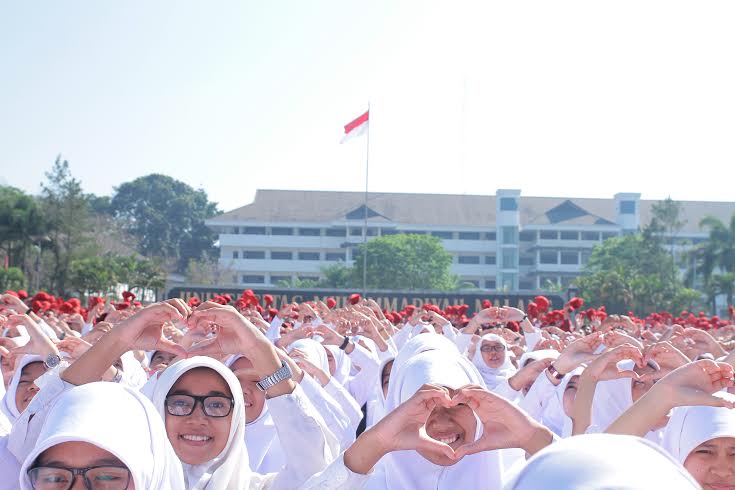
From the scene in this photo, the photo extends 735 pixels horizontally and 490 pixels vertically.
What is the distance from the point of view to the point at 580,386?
12.6ft

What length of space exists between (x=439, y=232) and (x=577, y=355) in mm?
68162

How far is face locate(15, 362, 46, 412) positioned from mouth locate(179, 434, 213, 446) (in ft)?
4.87

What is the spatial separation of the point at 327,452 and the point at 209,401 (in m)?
0.47

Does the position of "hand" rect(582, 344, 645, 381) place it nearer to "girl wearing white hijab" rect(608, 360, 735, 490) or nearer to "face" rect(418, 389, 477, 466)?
"girl wearing white hijab" rect(608, 360, 735, 490)

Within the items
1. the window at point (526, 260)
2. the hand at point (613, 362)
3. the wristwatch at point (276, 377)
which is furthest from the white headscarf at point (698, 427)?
the window at point (526, 260)

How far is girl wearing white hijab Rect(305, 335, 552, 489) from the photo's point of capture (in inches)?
104

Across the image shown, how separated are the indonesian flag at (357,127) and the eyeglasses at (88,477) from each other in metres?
28.3

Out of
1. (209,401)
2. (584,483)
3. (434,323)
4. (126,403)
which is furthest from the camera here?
(434,323)

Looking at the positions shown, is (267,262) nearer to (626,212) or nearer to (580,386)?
(626,212)

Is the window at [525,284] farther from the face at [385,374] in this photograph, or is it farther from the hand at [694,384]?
the hand at [694,384]

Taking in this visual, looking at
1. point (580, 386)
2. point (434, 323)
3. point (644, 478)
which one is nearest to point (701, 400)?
point (580, 386)

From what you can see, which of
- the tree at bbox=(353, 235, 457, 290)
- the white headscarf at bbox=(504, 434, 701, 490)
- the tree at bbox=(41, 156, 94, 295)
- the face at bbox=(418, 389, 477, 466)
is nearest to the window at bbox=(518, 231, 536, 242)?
the tree at bbox=(353, 235, 457, 290)

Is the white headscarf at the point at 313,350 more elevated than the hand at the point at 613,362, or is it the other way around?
the hand at the point at 613,362

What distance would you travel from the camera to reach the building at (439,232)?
230ft
